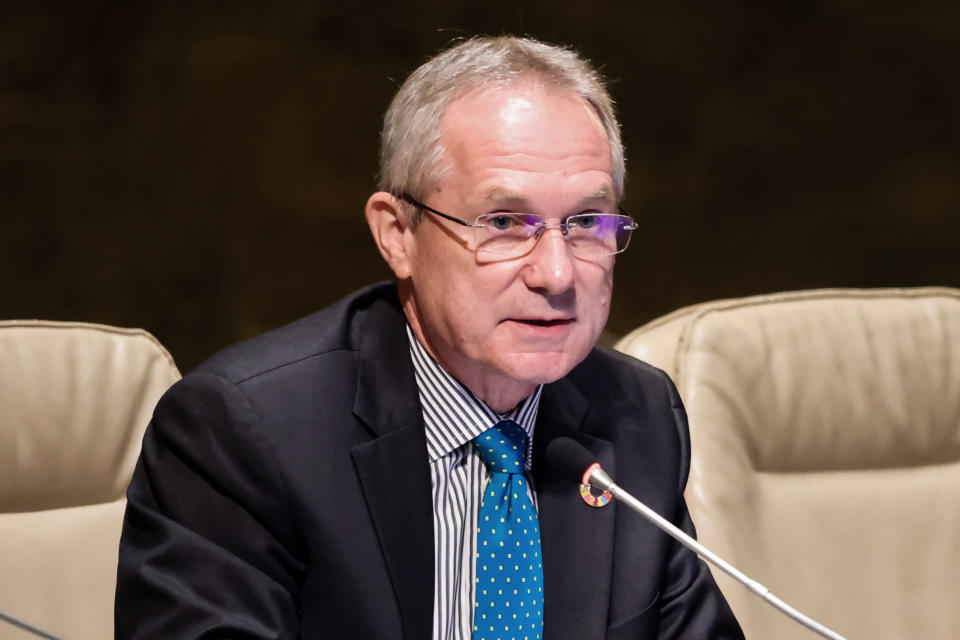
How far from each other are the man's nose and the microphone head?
20cm

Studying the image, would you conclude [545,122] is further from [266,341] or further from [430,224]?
[266,341]

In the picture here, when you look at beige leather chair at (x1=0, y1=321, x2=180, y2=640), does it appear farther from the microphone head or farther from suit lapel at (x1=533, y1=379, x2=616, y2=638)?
the microphone head

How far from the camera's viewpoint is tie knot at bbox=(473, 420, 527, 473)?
1.50 m

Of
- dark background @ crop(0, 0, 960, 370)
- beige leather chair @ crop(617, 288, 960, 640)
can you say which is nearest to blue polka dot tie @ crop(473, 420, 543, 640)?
beige leather chair @ crop(617, 288, 960, 640)

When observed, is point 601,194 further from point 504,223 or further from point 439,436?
point 439,436

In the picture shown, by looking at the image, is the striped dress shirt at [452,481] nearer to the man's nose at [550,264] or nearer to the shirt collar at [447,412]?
the shirt collar at [447,412]

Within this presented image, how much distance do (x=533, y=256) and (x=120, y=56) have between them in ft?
4.05

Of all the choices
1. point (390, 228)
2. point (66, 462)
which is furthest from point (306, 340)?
point (66, 462)

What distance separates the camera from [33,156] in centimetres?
223

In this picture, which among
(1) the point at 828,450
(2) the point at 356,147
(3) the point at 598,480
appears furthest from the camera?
(2) the point at 356,147

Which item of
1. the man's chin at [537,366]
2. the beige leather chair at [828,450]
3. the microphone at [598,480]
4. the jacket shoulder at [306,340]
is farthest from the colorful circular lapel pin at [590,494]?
the beige leather chair at [828,450]

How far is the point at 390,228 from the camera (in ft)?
5.01

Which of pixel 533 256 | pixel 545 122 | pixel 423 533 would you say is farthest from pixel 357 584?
pixel 545 122

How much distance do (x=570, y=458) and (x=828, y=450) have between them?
89 cm
